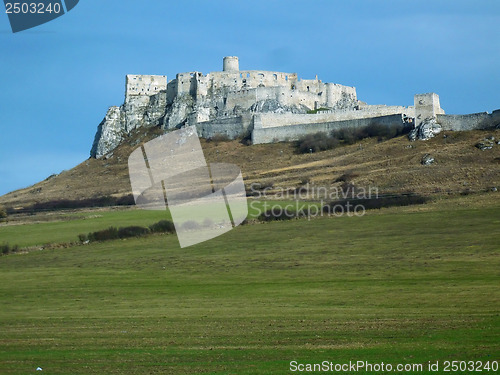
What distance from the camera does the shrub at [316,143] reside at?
75.2m

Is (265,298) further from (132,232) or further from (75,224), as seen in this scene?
(75,224)

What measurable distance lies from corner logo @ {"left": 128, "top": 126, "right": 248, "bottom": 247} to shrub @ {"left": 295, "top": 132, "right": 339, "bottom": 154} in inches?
284

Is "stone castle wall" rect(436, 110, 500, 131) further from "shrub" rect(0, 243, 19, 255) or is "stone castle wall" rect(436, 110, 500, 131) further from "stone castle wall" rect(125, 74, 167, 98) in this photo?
"shrub" rect(0, 243, 19, 255)

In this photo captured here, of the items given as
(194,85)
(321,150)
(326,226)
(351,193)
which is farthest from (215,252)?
(194,85)

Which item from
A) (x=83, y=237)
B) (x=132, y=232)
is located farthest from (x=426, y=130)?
(x=83, y=237)

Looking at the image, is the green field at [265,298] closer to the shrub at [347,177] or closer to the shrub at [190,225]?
the shrub at [190,225]

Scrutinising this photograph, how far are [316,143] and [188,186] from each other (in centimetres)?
1479

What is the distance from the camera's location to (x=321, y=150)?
7488 cm

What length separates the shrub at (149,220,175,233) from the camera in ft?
151

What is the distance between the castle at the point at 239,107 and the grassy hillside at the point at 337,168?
6.90 feet

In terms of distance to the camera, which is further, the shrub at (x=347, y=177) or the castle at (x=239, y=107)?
the castle at (x=239, y=107)

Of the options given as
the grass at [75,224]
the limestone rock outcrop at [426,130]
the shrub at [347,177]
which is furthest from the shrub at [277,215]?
the limestone rock outcrop at [426,130]

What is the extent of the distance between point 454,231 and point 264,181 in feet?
92.2

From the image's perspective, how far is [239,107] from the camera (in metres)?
86.5
